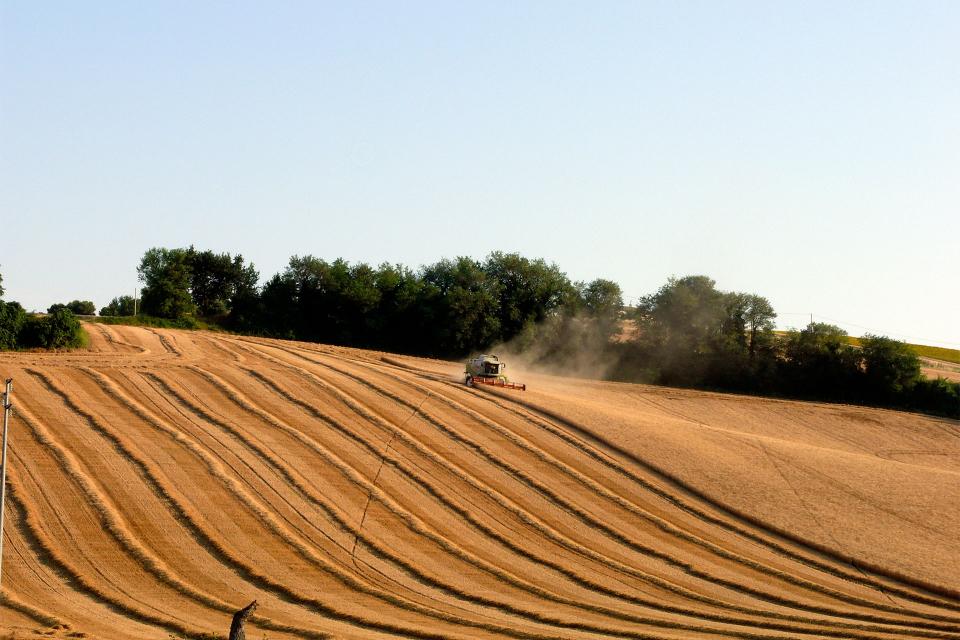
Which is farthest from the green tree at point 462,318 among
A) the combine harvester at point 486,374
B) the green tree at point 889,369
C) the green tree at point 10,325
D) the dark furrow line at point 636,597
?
the dark furrow line at point 636,597

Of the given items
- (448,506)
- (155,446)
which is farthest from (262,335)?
(448,506)

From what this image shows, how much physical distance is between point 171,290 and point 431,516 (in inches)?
2451

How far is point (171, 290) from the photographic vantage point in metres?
91.9

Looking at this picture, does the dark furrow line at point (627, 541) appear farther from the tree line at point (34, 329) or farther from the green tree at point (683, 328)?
the green tree at point (683, 328)

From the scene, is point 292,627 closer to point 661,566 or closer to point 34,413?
point 661,566

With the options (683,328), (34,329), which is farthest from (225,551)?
(683,328)

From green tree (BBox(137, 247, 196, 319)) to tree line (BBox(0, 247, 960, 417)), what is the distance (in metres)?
0.21

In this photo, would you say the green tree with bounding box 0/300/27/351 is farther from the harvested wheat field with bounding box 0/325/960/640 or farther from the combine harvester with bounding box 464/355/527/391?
the combine harvester with bounding box 464/355/527/391

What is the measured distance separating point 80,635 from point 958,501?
3562cm

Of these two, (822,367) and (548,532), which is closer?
(548,532)

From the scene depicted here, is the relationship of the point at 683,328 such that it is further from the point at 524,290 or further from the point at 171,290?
the point at 171,290

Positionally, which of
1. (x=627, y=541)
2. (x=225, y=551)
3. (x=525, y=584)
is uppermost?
(x=627, y=541)

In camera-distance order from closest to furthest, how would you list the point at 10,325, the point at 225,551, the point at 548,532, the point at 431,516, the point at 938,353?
the point at 225,551
the point at 548,532
the point at 431,516
the point at 10,325
the point at 938,353

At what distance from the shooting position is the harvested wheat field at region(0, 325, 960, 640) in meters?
28.1
